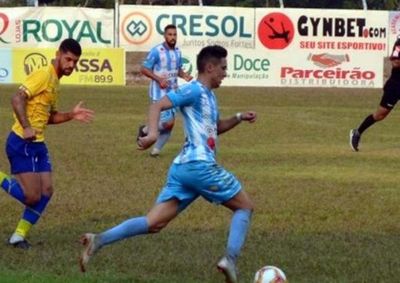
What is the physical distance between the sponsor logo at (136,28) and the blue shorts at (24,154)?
31.7 m

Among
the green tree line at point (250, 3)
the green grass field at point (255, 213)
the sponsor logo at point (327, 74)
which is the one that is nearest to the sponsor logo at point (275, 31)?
the sponsor logo at point (327, 74)

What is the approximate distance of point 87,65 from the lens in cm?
3984

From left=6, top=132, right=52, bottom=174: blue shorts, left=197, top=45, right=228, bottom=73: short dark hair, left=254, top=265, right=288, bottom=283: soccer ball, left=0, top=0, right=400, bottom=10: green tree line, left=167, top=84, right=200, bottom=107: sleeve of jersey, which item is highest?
left=197, top=45, right=228, bottom=73: short dark hair

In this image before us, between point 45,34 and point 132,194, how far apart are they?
28309 millimetres

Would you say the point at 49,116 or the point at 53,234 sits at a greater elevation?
the point at 49,116

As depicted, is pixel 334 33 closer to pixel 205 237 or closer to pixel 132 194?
pixel 132 194

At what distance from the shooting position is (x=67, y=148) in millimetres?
18922

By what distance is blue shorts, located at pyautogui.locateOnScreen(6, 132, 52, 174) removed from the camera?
985cm

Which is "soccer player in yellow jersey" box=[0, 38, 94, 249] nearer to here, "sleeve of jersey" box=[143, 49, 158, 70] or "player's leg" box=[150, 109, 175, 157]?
"player's leg" box=[150, 109, 175, 157]

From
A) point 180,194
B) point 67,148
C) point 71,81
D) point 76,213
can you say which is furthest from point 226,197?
point 71,81

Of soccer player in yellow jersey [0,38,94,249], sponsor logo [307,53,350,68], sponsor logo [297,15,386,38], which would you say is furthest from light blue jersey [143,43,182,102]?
sponsor logo [297,15,386,38]

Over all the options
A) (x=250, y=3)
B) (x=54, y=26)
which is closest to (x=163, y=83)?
(x=54, y=26)

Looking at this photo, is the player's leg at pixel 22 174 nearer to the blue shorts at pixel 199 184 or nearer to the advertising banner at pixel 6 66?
the blue shorts at pixel 199 184

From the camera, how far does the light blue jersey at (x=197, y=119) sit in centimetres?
838
